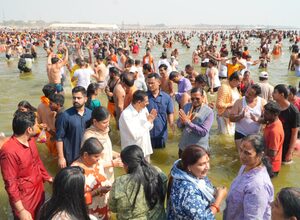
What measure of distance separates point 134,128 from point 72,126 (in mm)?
903

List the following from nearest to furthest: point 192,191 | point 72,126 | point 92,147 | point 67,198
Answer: point 67,198, point 192,191, point 92,147, point 72,126

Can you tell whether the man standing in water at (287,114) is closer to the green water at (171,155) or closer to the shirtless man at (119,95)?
the green water at (171,155)

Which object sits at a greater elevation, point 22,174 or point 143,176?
point 143,176

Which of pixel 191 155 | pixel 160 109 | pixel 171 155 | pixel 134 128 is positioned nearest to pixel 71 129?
pixel 134 128

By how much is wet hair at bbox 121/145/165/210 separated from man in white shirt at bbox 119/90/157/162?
1853mm

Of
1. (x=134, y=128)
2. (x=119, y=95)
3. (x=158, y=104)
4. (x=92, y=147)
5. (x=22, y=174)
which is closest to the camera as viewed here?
(x=92, y=147)

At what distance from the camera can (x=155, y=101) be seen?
589 cm

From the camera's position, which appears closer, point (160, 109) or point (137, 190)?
point (137, 190)

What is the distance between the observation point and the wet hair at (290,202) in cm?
193

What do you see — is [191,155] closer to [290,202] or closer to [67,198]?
[290,202]

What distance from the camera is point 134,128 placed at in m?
4.62

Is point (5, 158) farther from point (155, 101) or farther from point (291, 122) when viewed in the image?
point (291, 122)

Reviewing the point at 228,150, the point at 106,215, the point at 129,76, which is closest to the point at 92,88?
the point at 129,76

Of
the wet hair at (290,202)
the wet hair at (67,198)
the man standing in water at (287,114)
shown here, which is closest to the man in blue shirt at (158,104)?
the man standing in water at (287,114)
